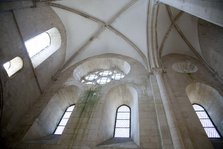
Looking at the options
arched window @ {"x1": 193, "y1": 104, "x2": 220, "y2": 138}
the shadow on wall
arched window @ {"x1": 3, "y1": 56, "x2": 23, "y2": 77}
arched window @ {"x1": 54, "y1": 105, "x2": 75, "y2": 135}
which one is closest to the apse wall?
the shadow on wall

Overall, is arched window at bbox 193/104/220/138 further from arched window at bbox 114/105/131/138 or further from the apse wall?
arched window at bbox 114/105/131/138

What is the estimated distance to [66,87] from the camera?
9.37m

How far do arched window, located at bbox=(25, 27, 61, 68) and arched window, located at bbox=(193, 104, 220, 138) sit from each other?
767 cm

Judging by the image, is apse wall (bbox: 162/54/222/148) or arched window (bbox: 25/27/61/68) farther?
arched window (bbox: 25/27/61/68)

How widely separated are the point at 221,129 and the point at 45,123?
705cm

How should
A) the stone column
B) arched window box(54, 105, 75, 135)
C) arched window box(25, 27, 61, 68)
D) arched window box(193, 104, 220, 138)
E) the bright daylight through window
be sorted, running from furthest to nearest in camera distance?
1. the bright daylight through window
2. arched window box(25, 27, 61, 68)
3. arched window box(54, 105, 75, 135)
4. arched window box(193, 104, 220, 138)
5. the stone column

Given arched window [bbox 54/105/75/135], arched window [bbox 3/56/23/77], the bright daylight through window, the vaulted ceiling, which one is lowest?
arched window [bbox 54/105/75/135]

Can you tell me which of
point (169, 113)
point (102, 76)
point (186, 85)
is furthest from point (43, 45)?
point (186, 85)

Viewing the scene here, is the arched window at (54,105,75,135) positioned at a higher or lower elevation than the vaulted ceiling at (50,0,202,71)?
lower

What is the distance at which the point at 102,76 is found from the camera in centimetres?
1073

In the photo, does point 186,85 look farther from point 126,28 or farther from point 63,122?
Answer: point 63,122

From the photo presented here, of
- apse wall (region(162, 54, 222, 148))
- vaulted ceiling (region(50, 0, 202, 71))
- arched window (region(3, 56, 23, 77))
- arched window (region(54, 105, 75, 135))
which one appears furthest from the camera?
vaulted ceiling (region(50, 0, 202, 71))

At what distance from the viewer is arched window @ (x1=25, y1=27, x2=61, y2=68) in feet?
29.1

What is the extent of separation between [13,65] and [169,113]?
642 centimetres
